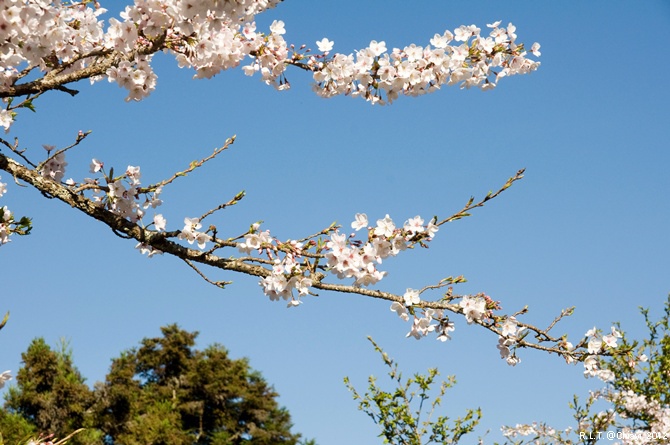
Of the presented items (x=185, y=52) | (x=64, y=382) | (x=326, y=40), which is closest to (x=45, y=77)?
(x=185, y=52)

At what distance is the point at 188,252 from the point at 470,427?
4.31 meters

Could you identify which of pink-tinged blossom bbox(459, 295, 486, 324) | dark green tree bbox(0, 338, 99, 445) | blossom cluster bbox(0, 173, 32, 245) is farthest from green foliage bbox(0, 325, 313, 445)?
pink-tinged blossom bbox(459, 295, 486, 324)

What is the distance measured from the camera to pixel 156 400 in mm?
30469

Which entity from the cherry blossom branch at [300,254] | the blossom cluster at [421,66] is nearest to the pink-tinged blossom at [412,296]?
the cherry blossom branch at [300,254]

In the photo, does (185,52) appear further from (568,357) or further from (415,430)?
(415,430)

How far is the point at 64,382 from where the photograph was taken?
21.5 m

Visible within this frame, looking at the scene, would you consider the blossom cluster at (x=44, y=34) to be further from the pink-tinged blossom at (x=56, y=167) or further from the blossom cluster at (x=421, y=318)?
the blossom cluster at (x=421, y=318)

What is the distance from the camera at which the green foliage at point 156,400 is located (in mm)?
21734

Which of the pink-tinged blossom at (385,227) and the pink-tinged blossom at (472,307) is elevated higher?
the pink-tinged blossom at (385,227)

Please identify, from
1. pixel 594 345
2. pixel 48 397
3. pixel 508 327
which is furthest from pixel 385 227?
pixel 48 397

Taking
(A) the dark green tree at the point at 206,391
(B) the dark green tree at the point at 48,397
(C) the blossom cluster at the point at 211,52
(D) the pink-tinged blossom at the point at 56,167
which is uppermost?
(A) the dark green tree at the point at 206,391

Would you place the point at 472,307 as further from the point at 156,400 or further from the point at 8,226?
the point at 156,400

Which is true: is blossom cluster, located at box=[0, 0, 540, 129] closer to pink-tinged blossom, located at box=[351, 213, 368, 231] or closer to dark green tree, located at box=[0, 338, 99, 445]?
pink-tinged blossom, located at box=[351, 213, 368, 231]

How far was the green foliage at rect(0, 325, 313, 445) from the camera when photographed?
71.3 ft
